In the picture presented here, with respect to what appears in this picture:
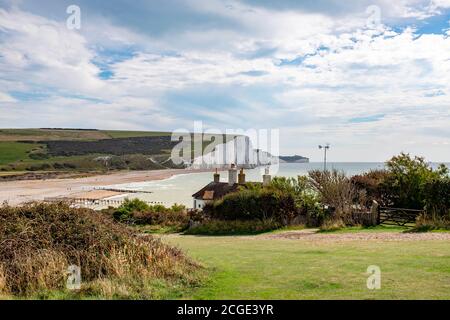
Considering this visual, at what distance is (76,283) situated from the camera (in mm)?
9461

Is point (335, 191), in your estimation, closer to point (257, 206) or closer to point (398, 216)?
point (398, 216)

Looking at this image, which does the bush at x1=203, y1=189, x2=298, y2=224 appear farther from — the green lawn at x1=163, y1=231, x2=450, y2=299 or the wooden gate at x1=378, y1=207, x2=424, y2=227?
the green lawn at x1=163, y1=231, x2=450, y2=299

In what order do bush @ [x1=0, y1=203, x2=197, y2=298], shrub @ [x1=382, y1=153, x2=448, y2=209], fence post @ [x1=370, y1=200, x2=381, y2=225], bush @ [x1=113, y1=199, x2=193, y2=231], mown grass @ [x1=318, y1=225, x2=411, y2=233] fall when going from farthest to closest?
bush @ [x1=113, y1=199, x2=193, y2=231]
shrub @ [x1=382, y1=153, x2=448, y2=209]
fence post @ [x1=370, y1=200, x2=381, y2=225]
mown grass @ [x1=318, y1=225, x2=411, y2=233]
bush @ [x1=0, y1=203, x2=197, y2=298]

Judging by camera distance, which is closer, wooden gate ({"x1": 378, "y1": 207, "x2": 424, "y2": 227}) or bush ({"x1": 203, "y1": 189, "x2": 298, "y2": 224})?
wooden gate ({"x1": 378, "y1": 207, "x2": 424, "y2": 227})

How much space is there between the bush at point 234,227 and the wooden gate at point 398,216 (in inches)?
243

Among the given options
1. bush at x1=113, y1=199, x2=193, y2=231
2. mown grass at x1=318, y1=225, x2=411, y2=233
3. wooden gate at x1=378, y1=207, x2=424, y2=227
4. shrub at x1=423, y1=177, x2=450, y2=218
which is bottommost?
bush at x1=113, y1=199, x2=193, y2=231

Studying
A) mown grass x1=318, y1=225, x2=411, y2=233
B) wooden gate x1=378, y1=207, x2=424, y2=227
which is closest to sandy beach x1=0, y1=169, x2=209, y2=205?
mown grass x1=318, y1=225, x2=411, y2=233

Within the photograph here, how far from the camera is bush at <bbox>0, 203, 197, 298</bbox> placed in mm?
9227

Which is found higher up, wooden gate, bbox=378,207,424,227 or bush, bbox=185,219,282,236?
wooden gate, bbox=378,207,424,227

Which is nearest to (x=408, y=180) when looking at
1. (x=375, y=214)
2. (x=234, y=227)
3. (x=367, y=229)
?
(x=375, y=214)

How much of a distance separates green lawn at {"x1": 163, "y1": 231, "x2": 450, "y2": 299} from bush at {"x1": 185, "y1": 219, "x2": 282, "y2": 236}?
13336 mm

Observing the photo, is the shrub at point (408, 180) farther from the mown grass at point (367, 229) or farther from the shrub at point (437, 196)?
the mown grass at point (367, 229)

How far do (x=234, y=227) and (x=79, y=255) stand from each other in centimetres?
1816
